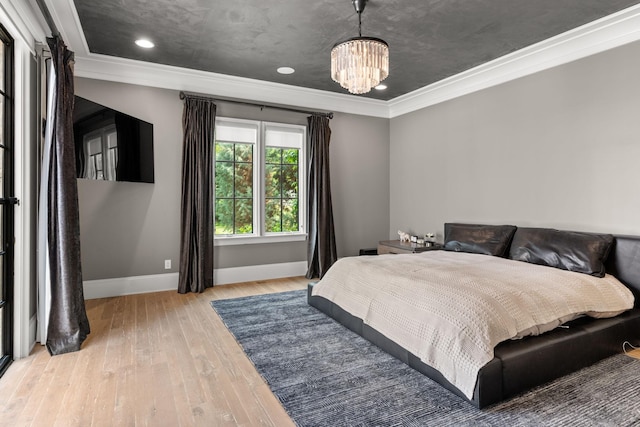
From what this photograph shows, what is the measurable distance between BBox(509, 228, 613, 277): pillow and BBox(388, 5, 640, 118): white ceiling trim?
171cm

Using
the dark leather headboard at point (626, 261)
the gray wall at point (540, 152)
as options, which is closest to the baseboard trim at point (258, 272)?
the gray wall at point (540, 152)

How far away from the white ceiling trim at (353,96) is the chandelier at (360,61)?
2065mm

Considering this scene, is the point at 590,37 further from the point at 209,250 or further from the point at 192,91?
the point at 209,250

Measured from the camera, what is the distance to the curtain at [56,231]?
2779 millimetres

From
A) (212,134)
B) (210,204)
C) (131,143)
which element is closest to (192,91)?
(212,134)

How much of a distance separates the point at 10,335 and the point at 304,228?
11.6 ft

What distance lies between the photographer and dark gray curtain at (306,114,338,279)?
5316mm

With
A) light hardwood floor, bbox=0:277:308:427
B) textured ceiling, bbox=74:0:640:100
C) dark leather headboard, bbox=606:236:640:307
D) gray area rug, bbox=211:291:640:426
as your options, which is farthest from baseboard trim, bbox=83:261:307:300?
dark leather headboard, bbox=606:236:640:307

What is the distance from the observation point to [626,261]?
3.07m

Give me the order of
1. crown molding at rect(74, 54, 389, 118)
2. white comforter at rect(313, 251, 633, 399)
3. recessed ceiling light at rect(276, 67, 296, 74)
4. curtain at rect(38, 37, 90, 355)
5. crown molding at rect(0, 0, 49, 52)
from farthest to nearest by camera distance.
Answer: recessed ceiling light at rect(276, 67, 296, 74), crown molding at rect(74, 54, 389, 118), curtain at rect(38, 37, 90, 355), crown molding at rect(0, 0, 49, 52), white comforter at rect(313, 251, 633, 399)

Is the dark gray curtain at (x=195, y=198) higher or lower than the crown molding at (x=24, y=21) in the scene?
lower

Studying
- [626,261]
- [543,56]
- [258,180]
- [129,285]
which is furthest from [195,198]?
[626,261]

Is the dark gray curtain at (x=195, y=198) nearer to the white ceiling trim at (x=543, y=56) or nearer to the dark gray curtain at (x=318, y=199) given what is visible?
the dark gray curtain at (x=318, y=199)

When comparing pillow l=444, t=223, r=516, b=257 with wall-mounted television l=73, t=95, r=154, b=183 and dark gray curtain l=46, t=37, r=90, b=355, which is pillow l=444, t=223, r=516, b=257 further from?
dark gray curtain l=46, t=37, r=90, b=355
